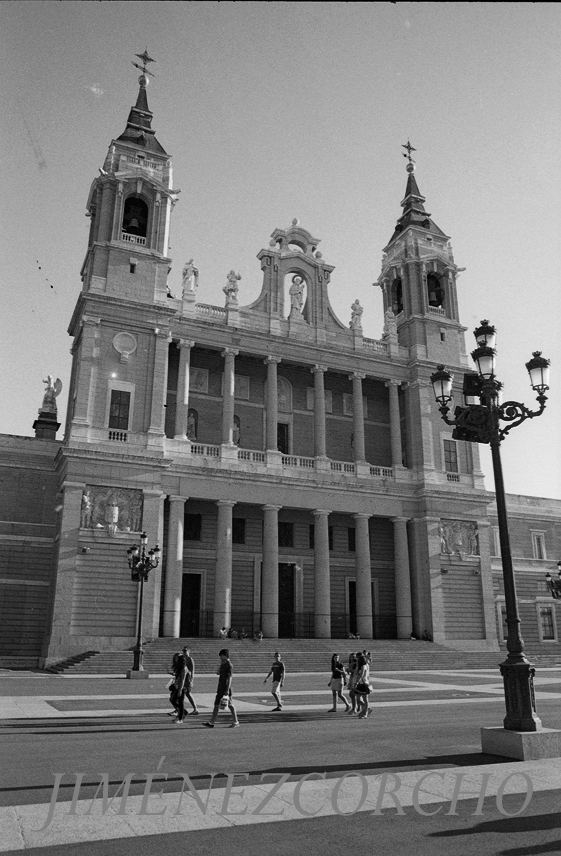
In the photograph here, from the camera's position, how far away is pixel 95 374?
1393 inches

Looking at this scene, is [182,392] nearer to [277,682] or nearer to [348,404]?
[348,404]

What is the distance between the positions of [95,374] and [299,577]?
55.7ft

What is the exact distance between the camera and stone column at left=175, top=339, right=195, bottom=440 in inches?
1479

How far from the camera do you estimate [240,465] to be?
38094 millimetres

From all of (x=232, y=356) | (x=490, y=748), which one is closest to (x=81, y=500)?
(x=232, y=356)

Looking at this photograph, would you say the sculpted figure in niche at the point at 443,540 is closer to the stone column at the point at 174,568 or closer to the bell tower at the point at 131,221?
the stone column at the point at 174,568

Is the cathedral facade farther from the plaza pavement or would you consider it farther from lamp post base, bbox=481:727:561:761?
lamp post base, bbox=481:727:561:761

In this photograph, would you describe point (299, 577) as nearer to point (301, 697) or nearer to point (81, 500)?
point (81, 500)

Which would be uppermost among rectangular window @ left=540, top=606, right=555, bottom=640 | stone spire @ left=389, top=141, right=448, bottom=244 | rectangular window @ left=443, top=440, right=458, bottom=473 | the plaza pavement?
stone spire @ left=389, top=141, right=448, bottom=244

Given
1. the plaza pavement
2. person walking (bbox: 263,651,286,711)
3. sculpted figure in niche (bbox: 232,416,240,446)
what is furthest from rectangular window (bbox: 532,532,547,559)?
the plaza pavement

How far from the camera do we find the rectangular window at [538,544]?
51.5 meters

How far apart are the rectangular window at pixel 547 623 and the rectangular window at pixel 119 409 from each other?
109 ft

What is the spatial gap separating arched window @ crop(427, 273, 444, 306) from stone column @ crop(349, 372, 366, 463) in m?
9.28

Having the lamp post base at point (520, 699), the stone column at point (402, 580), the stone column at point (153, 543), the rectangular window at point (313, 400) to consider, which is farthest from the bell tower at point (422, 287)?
the lamp post base at point (520, 699)
